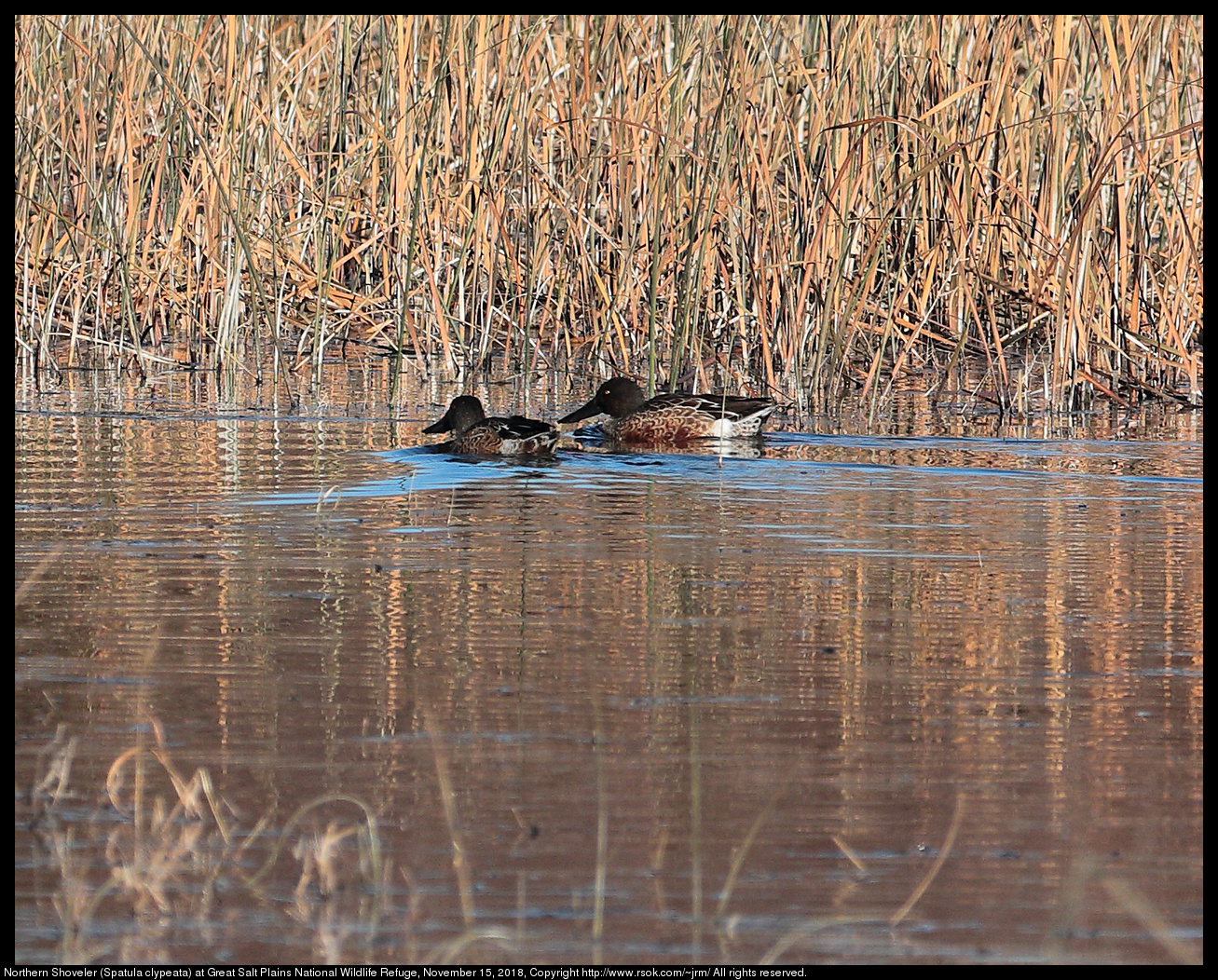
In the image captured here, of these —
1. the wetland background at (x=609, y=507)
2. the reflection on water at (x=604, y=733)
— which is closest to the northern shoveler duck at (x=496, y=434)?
the wetland background at (x=609, y=507)

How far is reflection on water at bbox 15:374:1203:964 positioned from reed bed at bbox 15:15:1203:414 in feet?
10.6

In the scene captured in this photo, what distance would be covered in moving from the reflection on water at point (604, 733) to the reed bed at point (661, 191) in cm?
322

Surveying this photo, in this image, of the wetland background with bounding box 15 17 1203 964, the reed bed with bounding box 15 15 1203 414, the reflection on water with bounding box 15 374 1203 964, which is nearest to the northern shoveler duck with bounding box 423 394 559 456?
the wetland background with bounding box 15 17 1203 964

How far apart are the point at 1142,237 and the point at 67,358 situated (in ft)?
20.2

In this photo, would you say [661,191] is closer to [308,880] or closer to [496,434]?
[496,434]

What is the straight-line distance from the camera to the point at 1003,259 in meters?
10.8

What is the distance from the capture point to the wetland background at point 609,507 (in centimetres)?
301

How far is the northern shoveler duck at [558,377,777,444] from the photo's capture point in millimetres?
8867

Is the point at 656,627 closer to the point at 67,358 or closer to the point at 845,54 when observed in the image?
the point at 845,54

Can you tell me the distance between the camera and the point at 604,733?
3705mm

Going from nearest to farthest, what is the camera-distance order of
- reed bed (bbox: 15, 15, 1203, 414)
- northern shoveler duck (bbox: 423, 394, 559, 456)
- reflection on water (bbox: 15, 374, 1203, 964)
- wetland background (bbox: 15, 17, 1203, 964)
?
reflection on water (bbox: 15, 374, 1203, 964) < wetland background (bbox: 15, 17, 1203, 964) < northern shoveler duck (bbox: 423, 394, 559, 456) < reed bed (bbox: 15, 15, 1203, 414)

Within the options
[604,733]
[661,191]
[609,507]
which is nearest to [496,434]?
[609,507]

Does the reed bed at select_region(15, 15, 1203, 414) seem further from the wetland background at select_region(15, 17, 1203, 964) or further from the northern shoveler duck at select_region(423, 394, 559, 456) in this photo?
the northern shoveler duck at select_region(423, 394, 559, 456)

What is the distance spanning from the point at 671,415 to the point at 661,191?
3.64ft
